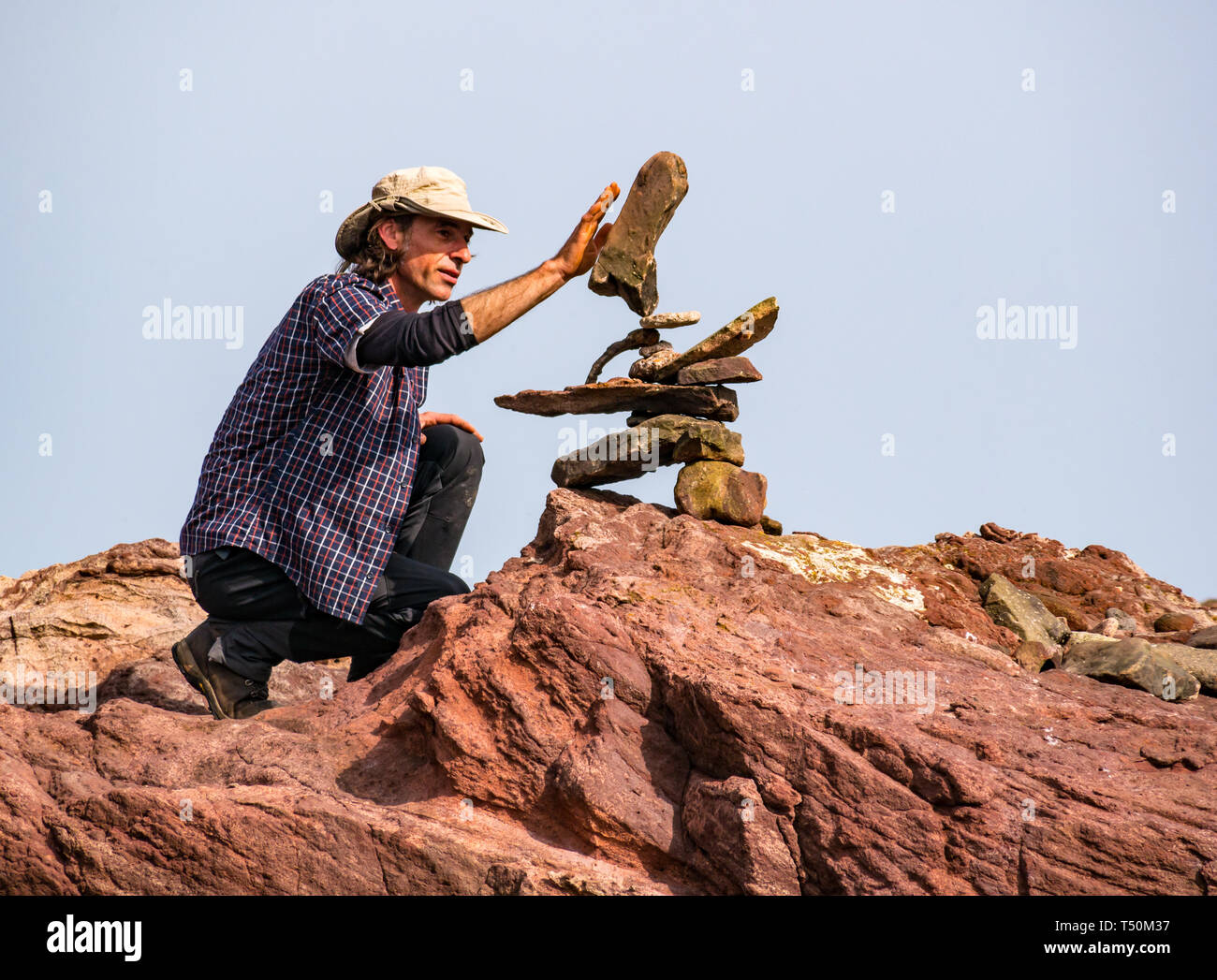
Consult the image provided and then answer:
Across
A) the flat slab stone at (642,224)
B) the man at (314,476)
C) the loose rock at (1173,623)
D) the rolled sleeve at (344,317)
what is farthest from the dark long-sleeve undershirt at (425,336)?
the loose rock at (1173,623)

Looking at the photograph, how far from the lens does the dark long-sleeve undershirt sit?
5773 mm

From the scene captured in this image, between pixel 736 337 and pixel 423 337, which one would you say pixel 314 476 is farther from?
pixel 736 337

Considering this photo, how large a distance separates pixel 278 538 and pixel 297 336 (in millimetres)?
1182

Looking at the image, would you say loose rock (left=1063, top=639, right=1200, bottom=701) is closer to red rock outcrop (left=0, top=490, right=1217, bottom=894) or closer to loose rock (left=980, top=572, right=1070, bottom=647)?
red rock outcrop (left=0, top=490, right=1217, bottom=894)

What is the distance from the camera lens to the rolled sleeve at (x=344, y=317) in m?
6.05

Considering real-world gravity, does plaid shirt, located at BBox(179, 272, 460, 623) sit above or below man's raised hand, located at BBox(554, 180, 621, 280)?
below

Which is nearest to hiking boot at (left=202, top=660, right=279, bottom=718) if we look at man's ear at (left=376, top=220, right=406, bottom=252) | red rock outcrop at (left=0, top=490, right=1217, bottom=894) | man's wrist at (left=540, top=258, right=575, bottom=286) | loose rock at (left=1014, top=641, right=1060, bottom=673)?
red rock outcrop at (left=0, top=490, right=1217, bottom=894)

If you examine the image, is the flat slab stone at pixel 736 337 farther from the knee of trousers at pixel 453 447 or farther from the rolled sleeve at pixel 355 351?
the rolled sleeve at pixel 355 351

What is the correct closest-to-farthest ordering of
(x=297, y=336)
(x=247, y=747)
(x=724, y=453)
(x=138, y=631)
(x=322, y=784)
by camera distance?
1. (x=322, y=784)
2. (x=247, y=747)
3. (x=297, y=336)
4. (x=724, y=453)
5. (x=138, y=631)

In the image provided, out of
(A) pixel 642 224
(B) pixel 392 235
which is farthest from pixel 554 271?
(A) pixel 642 224

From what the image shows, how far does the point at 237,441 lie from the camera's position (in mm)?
6699

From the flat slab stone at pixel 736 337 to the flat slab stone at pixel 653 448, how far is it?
386 mm
